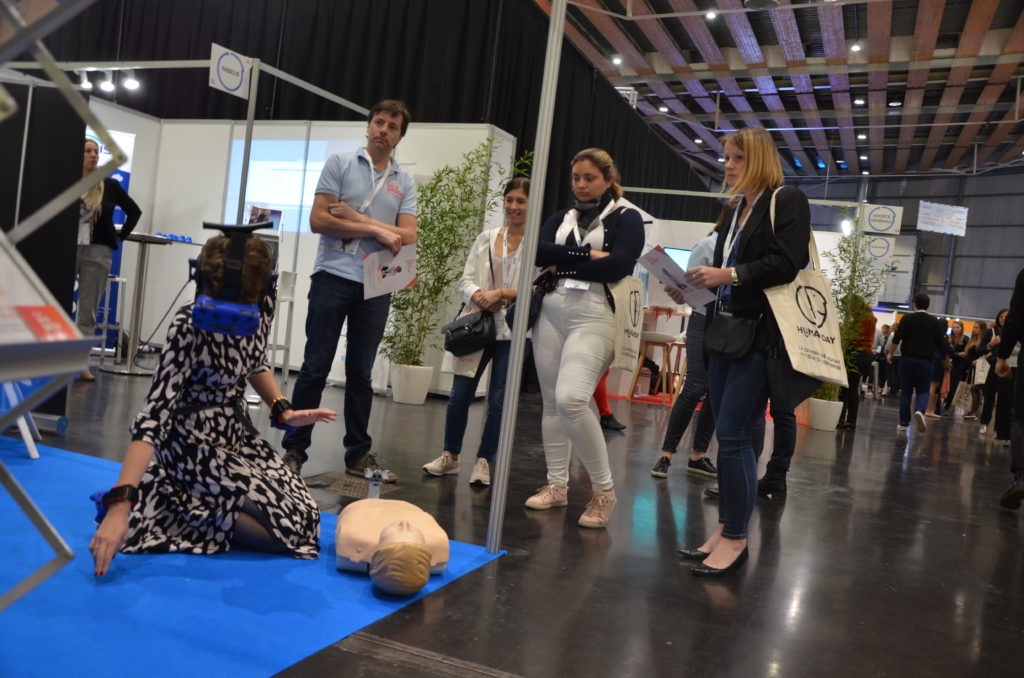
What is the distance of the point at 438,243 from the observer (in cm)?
643

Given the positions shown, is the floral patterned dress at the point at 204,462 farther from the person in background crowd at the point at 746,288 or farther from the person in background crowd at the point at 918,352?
the person in background crowd at the point at 918,352

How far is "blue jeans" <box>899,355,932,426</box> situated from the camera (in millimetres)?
8375

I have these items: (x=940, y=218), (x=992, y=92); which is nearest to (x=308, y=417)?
(x=992, y=92)

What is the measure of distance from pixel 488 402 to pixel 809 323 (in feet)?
4.74

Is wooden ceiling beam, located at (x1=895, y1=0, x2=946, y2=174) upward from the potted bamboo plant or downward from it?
upward

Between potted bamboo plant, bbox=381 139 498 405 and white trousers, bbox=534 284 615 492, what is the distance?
339cm

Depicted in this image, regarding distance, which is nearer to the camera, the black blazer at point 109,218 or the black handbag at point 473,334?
the black handbag at point 473,334

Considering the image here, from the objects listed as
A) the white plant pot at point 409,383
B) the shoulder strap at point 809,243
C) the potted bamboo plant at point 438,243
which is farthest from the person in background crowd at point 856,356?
the shoulder strap at point 809,243

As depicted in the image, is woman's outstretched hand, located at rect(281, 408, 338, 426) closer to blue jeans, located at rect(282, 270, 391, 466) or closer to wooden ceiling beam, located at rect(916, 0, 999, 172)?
blue jeans, located at rect(282, 270, 391, 466)

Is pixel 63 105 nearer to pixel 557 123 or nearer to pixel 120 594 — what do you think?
pixel 120 594

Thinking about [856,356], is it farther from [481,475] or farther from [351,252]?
[351,252]

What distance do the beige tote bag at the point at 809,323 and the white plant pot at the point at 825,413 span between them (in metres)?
5.15

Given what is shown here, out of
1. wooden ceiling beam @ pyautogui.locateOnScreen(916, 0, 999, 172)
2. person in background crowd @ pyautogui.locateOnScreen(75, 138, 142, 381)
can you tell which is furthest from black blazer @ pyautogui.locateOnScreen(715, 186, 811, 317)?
wooden ceiling beam @ pyautogui.locateOnScreen(916, 0, 999, 172)

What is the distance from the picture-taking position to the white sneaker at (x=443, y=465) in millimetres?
3600
